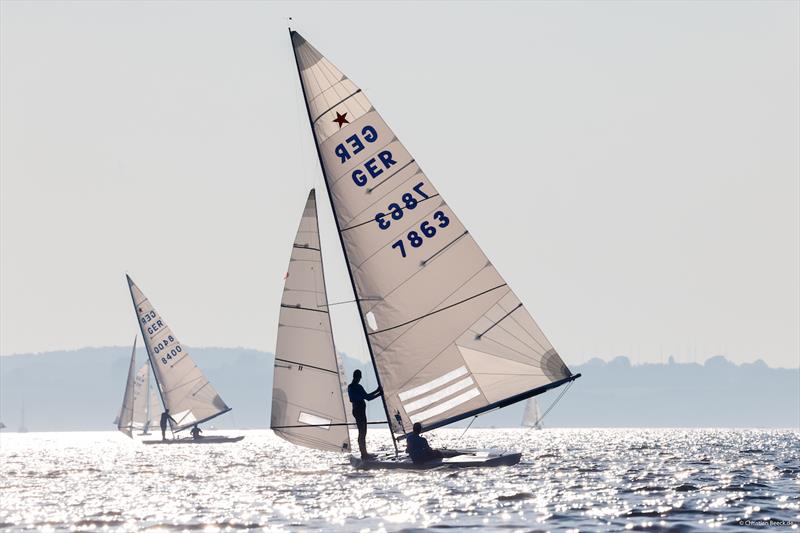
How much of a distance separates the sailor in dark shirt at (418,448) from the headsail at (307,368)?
14.8ft

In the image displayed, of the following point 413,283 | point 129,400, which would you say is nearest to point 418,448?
point 413,283

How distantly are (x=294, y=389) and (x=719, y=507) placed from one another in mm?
16127

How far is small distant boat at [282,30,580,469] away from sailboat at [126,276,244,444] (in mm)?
46314

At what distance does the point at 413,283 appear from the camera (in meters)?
33.7

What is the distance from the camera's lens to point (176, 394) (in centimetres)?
8256

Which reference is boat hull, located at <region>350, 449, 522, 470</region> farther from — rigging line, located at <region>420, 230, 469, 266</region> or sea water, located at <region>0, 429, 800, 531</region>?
rigging line, located at <region>420, 230, 469, 266</region>

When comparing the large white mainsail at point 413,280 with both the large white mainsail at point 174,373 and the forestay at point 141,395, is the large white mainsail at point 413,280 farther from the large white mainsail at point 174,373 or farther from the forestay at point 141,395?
the forestay at point 141,395

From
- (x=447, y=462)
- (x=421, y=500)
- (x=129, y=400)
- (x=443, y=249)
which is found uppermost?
(x=129, y=400)

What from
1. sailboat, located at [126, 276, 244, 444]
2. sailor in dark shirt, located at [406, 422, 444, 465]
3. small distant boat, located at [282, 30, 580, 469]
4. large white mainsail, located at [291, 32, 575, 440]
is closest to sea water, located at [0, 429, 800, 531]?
sailor in dark shirt, located at [406, 422, 444, 465]

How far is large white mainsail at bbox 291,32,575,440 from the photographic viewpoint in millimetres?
33625

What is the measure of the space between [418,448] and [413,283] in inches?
179

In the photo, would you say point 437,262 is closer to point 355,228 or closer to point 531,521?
point 355,228

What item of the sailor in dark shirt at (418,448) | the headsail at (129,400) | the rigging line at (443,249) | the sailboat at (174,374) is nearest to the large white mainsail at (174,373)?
the sailboat at (174,374)

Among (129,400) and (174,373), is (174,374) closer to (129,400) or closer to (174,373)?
(174,373)
